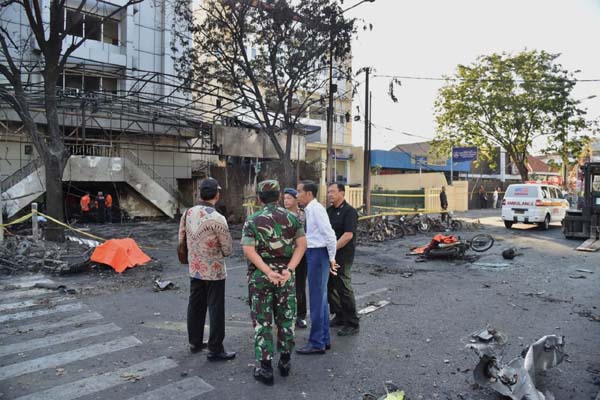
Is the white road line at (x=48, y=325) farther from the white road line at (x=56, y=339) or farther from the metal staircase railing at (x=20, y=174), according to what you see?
the metal staircase railing at (x=20, y=174)

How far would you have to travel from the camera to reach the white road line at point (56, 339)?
474cm

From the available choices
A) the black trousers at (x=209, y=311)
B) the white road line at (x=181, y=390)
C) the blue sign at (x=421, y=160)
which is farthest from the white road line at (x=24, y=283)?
the blue sign at (x=421, y=160)

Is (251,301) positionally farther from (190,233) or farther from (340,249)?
(340,249)

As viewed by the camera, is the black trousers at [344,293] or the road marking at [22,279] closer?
the black trousers at [344,293]

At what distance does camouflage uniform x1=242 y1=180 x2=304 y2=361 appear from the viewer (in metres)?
3.84

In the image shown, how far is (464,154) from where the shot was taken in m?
29.5

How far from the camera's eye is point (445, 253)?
36.3 feet

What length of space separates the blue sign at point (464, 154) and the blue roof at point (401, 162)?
6.55 m

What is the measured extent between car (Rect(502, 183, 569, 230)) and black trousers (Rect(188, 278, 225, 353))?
55.1ft

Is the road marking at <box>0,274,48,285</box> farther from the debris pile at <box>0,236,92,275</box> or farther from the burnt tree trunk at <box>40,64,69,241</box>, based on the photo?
the burnt tree trunk at <box>40,64,69,241</box>

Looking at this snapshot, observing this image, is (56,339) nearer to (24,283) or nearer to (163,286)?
(163,286)

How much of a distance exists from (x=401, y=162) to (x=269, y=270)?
37.5 metres

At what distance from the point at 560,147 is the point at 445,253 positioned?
20.1 meters

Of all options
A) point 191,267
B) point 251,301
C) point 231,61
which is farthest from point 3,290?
point 231,61
